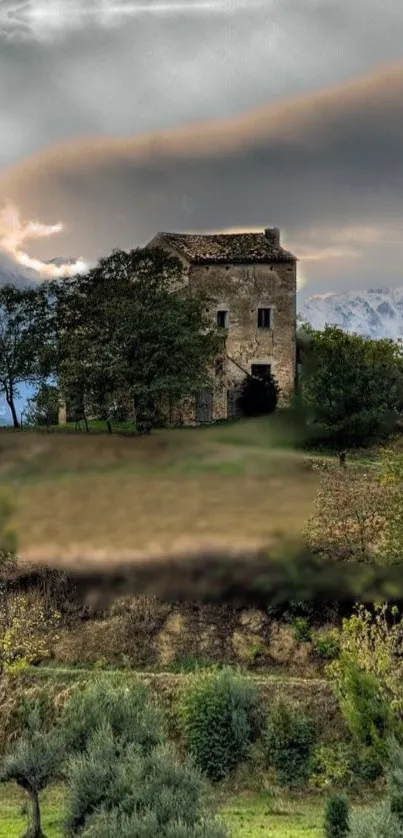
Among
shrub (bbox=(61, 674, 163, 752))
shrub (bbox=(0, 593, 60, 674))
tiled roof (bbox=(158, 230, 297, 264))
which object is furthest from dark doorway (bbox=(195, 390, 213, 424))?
shrub (bbox=(61, 674, 163, 752))

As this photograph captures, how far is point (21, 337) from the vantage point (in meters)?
52.7

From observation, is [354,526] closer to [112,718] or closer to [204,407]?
[112,718]

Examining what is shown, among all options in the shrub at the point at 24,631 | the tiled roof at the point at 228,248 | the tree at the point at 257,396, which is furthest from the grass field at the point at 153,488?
the tiled roof at the point at 228,248

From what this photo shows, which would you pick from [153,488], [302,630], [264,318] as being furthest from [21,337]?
[302,630]

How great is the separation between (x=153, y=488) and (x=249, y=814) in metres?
16.5

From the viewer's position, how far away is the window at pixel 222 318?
55.9 meters

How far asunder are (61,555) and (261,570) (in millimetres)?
6766

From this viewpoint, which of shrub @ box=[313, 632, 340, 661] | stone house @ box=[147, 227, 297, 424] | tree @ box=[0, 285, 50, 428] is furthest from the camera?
stone house @ box=[147, 227, 297, 424]

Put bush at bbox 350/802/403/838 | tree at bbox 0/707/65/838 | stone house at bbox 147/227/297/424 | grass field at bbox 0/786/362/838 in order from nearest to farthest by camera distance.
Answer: bush at bbox 350/802/403/838 < grass field at bbox 0/786/362/838 < tree at bbox 0/707/65/838 < stone house at bbox 147/227/297/424

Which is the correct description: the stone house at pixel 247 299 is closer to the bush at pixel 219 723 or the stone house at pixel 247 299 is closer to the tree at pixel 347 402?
the tree at pixel 347 402

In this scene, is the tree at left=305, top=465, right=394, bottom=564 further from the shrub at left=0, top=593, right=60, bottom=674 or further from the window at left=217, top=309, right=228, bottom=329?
the window at left=217, top=309, right=228, bottom=329

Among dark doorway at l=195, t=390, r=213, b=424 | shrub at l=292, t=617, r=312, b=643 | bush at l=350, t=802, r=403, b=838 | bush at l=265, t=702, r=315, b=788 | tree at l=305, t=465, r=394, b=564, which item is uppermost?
dark doorway at l=195, t=390, r=213, b=424

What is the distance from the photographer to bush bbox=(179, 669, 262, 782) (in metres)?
25.5

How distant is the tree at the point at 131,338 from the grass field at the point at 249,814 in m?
24.4
